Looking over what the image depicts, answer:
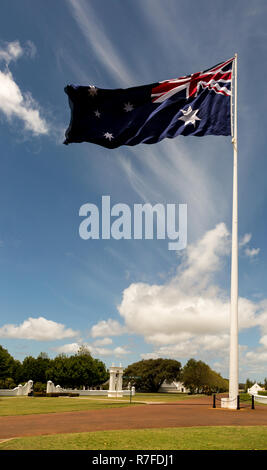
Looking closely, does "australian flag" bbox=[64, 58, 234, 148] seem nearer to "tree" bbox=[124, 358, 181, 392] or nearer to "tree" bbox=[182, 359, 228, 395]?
"tree" bbox=[124, 358, 181, 392]

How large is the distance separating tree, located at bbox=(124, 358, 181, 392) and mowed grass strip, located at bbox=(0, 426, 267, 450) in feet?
196

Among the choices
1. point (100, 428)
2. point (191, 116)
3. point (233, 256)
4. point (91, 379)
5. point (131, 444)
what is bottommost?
point (91, 379)

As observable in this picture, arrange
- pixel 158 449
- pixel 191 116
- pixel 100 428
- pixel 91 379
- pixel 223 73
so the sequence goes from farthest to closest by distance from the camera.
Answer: pixel 91 379 < pixel 223 73 < pixel 191 116 < pixel 100 428 < pixel 158 449

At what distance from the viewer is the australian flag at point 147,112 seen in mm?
19531

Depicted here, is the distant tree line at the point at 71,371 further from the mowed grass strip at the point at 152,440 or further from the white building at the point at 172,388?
the mowed grass strip at the point at 152,440

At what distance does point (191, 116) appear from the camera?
64.8 ft

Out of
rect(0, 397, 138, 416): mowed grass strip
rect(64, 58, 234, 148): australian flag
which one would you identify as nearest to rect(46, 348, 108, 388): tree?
rect(0, 397, 138, 416): mowed grass strip

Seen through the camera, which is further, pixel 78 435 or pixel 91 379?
pixel 91 379

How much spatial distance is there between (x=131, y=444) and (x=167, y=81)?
16.9 metres

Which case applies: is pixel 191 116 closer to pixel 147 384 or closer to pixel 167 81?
pixel 167 81

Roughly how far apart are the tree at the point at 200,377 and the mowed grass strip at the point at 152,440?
60794 mm

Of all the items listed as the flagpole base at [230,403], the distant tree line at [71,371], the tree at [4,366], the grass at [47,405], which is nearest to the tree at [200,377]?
the distant tree line at [71,371]

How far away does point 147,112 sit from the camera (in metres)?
20.0
